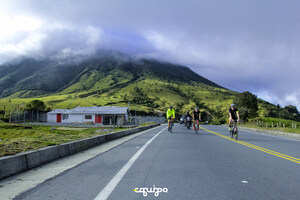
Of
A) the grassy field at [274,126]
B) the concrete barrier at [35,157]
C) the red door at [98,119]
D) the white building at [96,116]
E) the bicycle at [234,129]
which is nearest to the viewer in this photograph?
the concrete barrier at [35,157]

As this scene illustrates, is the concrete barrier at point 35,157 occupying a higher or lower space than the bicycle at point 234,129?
lower

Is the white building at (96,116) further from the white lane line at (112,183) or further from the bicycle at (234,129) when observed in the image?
the white lane line at (112,183)

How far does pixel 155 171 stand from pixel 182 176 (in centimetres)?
72

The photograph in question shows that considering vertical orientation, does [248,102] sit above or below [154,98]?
below

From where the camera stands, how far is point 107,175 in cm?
567

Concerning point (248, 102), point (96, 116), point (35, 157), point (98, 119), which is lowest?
point (98, 119)

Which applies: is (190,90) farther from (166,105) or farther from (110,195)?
(110,195)

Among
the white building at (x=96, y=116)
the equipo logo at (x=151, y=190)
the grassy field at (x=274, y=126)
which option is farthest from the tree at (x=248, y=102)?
the equipo logo at (x=151, y=190)

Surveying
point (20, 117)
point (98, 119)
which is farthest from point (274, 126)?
point (20, 117)

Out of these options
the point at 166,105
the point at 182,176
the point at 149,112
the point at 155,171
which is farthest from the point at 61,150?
the point at 166,105

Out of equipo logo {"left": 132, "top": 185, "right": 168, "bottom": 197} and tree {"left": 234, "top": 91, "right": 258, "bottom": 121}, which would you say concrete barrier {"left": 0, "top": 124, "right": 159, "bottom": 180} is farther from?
tree {"left": 234, "top": 91, "right": 258, "bottom": 121}

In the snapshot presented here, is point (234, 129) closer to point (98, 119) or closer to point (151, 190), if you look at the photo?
point (151, 190)

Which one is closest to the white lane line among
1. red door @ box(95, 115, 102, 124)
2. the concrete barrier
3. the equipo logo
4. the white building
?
the equipo logo

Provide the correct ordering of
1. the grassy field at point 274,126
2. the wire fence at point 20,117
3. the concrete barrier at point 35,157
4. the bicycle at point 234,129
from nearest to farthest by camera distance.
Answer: the concrete barrier at point 35,157 < the bicycle at point 234,129 < the grassy field at point 274,126 < the wire fence at point 20,117
